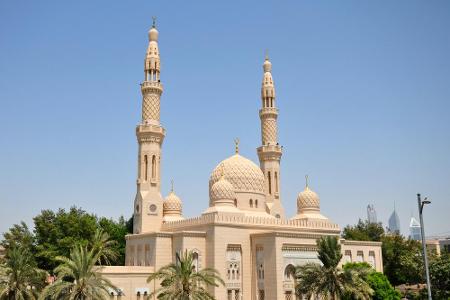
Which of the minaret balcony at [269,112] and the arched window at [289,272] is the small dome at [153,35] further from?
the arched window at [289,272]

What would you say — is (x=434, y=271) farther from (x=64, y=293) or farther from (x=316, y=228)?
(x=64, y=293)

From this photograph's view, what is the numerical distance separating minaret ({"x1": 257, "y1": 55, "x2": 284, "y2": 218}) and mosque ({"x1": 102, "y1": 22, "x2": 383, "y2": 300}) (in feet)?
0.34

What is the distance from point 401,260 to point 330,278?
1148 inches

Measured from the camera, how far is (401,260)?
54844 mm

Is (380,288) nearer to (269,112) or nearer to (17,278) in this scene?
(269,112)

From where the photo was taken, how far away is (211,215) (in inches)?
1489

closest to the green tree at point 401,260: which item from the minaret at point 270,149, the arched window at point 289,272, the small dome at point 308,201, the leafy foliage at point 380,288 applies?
the leafy foliage at point 380,288

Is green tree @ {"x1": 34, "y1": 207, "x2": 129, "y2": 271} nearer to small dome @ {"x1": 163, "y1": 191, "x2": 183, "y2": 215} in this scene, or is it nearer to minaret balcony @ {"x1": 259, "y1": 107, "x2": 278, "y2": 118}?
small dome @ {"x1": 163, "y1": 191, "x2": 183, "y2": 215}

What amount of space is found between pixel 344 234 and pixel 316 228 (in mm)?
24039

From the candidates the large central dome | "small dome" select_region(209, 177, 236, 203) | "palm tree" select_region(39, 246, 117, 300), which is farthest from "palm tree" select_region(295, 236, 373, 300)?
the large central dome

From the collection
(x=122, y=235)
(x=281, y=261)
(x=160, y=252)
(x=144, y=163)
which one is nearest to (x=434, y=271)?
(x=281, y=261)

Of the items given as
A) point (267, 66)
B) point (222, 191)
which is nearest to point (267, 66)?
point (267, 66)

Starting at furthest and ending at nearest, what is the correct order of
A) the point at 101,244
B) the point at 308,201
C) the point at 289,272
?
the point at 308,201
the point at 101,244
the point at 289,272

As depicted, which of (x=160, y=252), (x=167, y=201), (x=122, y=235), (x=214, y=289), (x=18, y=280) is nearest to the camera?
(x=18, y=280)
